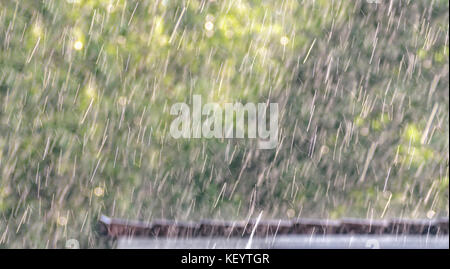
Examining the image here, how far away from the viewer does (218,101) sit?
443 cm

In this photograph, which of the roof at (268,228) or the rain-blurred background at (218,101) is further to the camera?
the rain-blurred background at (218,101)

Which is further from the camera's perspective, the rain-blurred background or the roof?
the rain-blurred background

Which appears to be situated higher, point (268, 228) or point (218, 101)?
point (218, 101)

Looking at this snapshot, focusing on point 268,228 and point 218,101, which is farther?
point 218,101

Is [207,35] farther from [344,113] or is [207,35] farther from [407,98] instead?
[407,98]

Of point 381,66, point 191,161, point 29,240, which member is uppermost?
point 381,66

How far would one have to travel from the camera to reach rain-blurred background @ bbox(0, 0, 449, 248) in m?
4.33

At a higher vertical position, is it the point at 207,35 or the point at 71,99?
the point at 207,35

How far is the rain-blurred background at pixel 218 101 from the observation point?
4.33 metres
